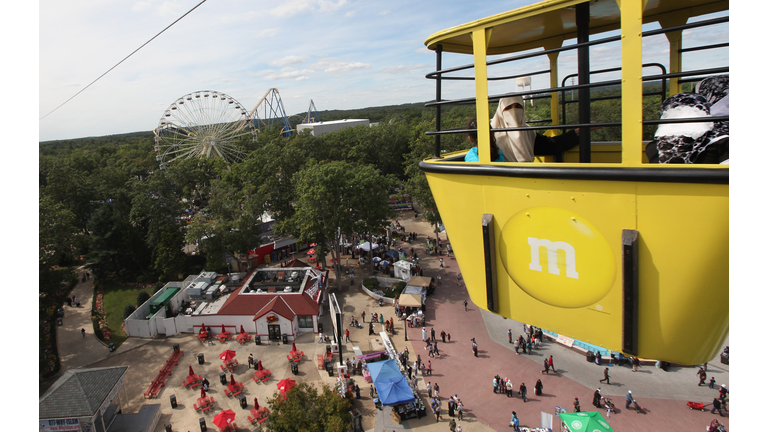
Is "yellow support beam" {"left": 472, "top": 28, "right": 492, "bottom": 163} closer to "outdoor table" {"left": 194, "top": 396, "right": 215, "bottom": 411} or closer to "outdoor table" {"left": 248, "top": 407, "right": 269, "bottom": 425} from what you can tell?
"outdoor table" {"left": 248, "top": 407, "right": 269, "bottom": 425}

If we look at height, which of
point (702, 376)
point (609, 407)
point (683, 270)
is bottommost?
point (609, 407)

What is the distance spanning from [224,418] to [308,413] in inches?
156

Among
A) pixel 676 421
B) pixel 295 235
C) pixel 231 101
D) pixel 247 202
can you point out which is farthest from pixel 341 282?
pixel 231 101

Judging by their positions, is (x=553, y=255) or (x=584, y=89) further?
(x=584, y=89)

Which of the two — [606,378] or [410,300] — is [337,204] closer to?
[410,300]

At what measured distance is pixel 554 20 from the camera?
3.61 m

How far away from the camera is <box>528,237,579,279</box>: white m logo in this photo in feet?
10.1

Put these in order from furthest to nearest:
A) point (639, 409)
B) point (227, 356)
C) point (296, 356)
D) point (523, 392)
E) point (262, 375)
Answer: point (296, 356) < point (227, 356) < point (262, 375) < point (523, 392) < point (639, 409)

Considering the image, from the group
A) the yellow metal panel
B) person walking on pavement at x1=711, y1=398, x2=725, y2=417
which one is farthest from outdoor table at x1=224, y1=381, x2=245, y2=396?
person walking on pavement at x1=711, y1=398, x2=725, y2=417

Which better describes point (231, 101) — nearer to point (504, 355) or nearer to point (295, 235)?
point (295, 235)

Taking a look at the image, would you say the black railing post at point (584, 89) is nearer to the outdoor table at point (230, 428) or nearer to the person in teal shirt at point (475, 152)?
the person in teal shirt at point (475, 152)

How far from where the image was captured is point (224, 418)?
13.2 metres

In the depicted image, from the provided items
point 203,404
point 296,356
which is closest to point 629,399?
point 296,356

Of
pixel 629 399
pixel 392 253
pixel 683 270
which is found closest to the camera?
pixel 683 270
